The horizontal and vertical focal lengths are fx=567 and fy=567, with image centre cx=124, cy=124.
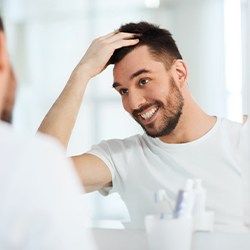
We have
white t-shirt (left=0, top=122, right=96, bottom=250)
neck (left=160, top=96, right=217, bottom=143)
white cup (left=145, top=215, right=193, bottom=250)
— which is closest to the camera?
white t-shirt (left=0, top=122, right=96, bottom=250)

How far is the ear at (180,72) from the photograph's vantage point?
1.30m

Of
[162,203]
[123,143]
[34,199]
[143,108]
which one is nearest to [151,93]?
[143,108]

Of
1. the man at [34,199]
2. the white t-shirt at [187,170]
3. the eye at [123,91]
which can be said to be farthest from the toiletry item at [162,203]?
the man at [34,199]

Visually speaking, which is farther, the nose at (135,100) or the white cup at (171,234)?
the nose at (135,100)

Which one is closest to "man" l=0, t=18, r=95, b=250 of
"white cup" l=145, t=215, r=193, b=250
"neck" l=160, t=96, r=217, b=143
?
"white cup" l=145, t=215, r=193, b=250

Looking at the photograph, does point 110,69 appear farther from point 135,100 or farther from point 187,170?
point 187,170

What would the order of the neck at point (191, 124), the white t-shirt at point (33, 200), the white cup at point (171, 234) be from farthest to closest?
the neck at point (191, 124) → the white cup at point (171, 234) → the white t-shirt at point (33, 200)

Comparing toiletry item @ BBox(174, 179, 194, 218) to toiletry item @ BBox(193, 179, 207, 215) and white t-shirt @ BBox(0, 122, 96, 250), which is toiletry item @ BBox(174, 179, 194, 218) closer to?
toiletry item @ BBox(193, 179, 207, 215)

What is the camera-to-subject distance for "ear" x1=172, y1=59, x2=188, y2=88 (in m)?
1.30

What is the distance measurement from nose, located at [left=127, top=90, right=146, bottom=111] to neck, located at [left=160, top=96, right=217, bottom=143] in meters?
0.10

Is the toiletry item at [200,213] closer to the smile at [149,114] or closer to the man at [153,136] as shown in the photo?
the man at [153,136]

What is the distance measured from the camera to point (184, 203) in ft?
3.99

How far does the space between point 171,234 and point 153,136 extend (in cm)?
25

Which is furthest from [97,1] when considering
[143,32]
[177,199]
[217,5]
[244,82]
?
[177,199]
